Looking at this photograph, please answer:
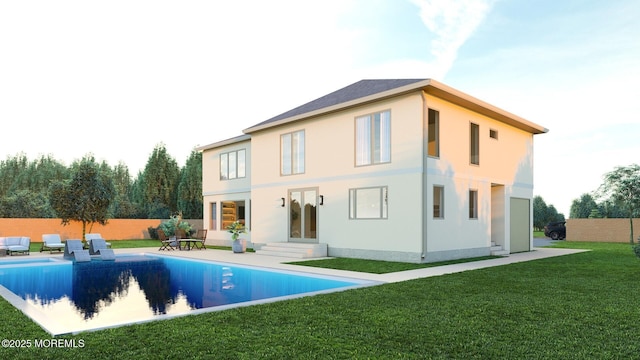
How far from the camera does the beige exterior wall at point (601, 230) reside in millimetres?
25578

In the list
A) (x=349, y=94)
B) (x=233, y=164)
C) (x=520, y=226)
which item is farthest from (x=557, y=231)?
(x=233, y=164)

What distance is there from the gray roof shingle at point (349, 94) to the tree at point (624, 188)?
17298mm

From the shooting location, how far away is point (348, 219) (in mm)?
15477

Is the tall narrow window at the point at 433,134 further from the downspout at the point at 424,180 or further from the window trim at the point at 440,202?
the window trim at the point at 440,202

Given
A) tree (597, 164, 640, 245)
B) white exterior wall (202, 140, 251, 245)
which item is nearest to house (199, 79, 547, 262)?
white exterior wall (202, 140, 251, 245)

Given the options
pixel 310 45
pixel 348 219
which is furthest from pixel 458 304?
pixel 310 45

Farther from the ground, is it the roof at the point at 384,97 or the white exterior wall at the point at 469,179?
the roof at the point at 384,97

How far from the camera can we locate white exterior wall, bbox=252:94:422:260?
13.6 m

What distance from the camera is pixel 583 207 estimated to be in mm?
52344

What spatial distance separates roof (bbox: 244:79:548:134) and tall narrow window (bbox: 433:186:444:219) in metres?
3.00

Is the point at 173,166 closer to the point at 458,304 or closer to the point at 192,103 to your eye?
the point at 192,103

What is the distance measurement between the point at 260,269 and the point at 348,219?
4.19 m

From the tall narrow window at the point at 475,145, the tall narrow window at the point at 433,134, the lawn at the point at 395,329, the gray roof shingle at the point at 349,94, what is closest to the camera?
the lawn at the point at 395,329

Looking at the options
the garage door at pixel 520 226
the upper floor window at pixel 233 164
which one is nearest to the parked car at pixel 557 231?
the garage door at pixel 520 226
